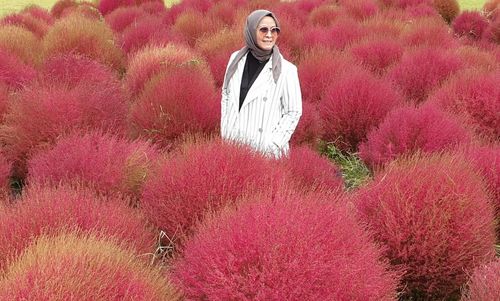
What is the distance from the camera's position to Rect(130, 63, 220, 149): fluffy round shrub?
16.5 feet

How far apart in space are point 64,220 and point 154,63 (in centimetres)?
420

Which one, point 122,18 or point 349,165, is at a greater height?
point 122,18

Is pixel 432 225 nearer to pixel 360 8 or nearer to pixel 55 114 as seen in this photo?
pixel 55 114

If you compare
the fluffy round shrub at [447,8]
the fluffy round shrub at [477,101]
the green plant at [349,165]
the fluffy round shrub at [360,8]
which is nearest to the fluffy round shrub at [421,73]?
the fluffy round shrub at [477,101]

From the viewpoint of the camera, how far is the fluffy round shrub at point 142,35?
27.9ft

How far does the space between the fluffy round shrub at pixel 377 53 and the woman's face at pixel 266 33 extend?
13.0 feet

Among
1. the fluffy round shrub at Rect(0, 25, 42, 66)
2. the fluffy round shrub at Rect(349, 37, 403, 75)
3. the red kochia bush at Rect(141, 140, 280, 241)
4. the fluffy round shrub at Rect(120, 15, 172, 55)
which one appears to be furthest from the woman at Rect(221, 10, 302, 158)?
the fluffy round shrub at Rect(120, 15, 172, 55)

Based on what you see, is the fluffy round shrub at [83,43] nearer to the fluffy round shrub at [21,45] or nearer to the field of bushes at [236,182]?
the field of bushes at [236,182]

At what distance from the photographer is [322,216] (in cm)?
249

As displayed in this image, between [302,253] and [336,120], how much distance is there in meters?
3.51

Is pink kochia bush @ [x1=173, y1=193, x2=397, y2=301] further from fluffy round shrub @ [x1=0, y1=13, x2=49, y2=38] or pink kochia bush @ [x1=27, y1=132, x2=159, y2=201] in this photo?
fluffy round shrub @ [x1=0, y1=13, x2=49, y2=38]

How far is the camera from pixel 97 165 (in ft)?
12.5

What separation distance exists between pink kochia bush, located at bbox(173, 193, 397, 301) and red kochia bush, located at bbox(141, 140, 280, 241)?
2.16 ft

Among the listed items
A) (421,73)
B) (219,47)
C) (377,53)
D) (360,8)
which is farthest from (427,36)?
(360,8)
